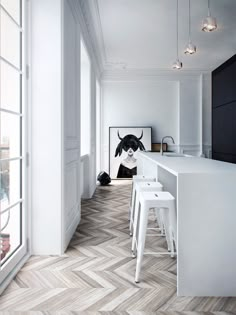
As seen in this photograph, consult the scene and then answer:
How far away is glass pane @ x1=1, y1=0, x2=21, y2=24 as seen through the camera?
82.0 inches

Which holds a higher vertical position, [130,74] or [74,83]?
[130,74]

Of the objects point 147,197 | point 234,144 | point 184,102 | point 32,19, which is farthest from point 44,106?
point 184,102

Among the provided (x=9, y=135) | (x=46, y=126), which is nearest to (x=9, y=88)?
(x=9, y=135)

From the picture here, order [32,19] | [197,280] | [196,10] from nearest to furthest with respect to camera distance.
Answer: [197,280]
[32,19]
[196,10]

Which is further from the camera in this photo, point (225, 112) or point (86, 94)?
point (225, 112)

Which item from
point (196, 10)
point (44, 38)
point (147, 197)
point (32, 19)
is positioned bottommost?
point (147, 197)

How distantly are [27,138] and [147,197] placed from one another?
1.20 metres

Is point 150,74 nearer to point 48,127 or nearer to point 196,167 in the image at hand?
point 48,127

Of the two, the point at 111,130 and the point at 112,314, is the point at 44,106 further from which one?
the point at 111,130

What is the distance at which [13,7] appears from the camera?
2.24 m

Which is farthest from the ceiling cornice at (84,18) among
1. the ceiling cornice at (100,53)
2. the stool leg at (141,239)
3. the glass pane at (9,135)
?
the stool leg at (141,239)

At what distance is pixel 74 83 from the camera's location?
3.33 meters

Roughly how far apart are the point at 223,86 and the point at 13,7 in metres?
4.21

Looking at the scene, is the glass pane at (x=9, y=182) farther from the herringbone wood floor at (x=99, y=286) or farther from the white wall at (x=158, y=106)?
the white wall at (x=158, y=106)
